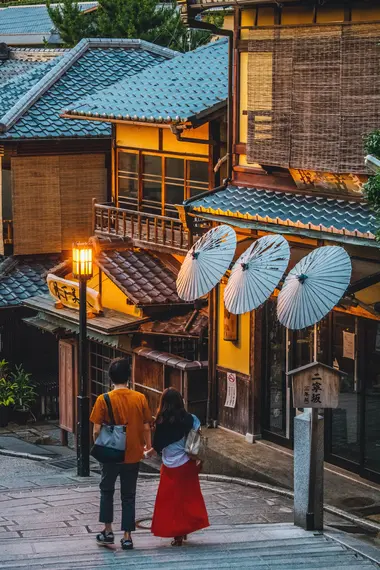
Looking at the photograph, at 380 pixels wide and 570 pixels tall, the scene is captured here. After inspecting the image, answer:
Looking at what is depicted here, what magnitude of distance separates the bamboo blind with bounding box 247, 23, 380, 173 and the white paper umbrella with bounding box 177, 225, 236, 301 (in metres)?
1.77

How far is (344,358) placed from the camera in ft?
54.5

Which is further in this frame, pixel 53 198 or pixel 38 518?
pixel 53 198

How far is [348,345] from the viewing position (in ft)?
54.3

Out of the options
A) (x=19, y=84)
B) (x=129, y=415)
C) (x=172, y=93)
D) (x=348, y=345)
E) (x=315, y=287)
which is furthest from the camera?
(x=19, y=84)

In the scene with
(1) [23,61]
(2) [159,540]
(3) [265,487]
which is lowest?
(3) [265,487]

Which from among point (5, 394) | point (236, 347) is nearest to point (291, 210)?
point (236, 347)

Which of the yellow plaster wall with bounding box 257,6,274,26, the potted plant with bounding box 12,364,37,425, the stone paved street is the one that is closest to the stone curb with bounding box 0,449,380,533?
the stone paved street

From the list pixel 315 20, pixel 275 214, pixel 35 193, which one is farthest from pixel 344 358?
pixel 35 193

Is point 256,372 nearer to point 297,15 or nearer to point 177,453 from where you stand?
point 297,15

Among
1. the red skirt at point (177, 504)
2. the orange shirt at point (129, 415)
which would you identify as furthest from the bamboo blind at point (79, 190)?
the red skirt at point (177, 504)

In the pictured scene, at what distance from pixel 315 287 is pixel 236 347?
5.59 meters

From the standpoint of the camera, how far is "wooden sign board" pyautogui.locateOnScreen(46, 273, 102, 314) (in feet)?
71.7

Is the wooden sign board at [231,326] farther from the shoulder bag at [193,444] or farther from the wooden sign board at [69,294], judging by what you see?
the shoulder bag at [193,444]

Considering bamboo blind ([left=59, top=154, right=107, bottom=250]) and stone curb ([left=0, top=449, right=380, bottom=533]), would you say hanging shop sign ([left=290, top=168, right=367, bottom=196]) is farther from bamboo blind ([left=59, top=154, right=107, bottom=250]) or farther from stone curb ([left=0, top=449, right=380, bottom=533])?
bamboo blind ([left=59, top=154, right=107, bottom=250])
